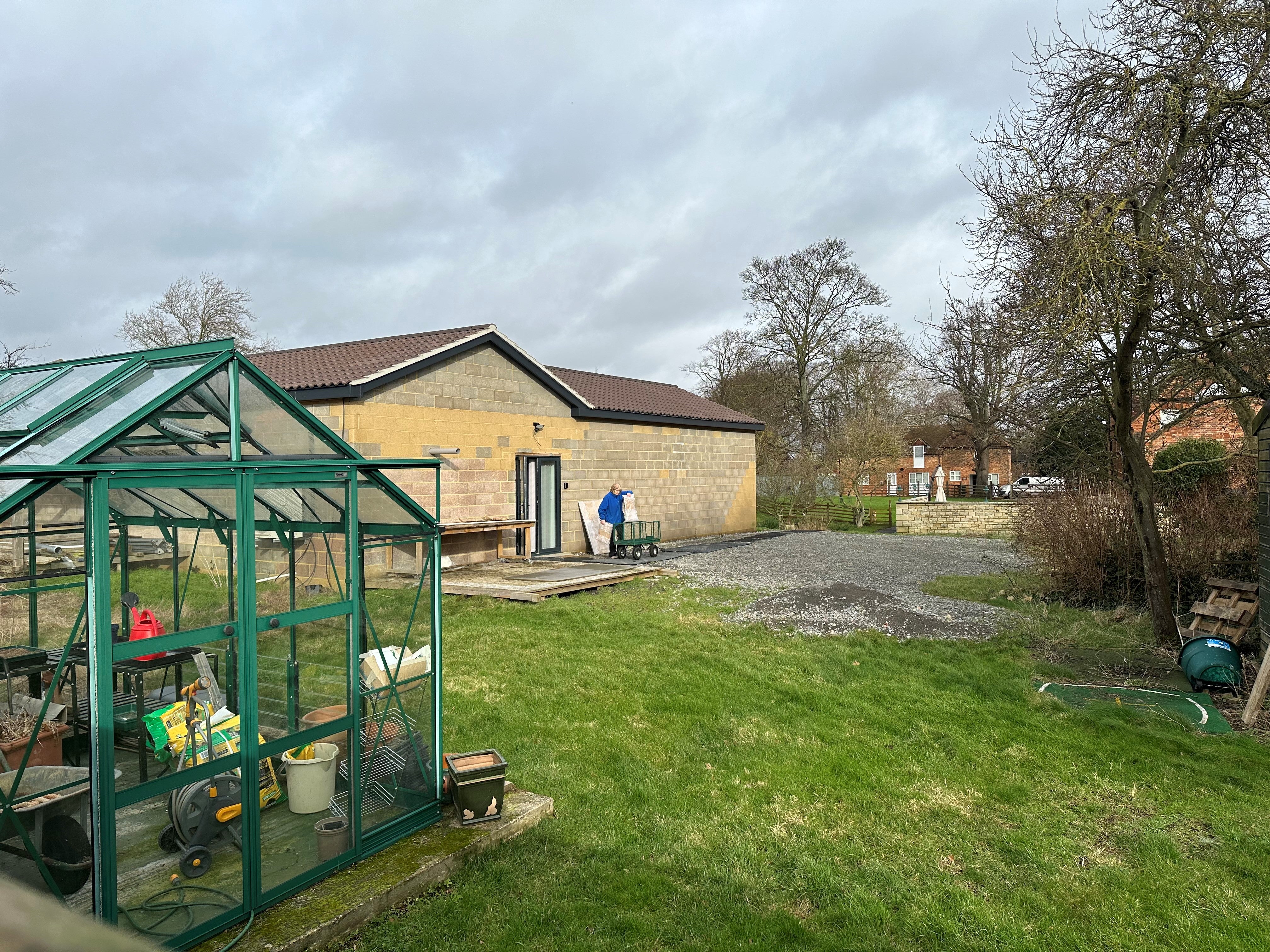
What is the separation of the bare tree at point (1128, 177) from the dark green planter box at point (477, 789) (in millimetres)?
6216

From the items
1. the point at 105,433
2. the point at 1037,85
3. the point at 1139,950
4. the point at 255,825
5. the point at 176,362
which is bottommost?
the point at 1139,950

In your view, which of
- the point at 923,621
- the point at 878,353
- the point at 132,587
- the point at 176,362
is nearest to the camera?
the point at 176,362

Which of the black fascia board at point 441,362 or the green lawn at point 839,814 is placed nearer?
the green lawn at point 839,814

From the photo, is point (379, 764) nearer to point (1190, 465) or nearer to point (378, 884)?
point (378, 884)

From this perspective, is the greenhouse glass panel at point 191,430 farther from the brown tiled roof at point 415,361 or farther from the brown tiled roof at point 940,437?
the brown tiled roof at point 940,437

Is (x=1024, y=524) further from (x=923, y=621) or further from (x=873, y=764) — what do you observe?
(x=873, y=764)

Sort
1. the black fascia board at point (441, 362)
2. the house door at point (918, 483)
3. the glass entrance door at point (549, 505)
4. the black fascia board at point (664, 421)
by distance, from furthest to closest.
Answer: the house door at point (918, 483) < the black fascia board at point (664, 421) < the glass entrance door at point (549, 505) < the black fascia board at point (441, 362)

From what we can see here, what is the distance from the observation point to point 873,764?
6.21m

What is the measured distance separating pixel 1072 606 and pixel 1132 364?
4947 mm

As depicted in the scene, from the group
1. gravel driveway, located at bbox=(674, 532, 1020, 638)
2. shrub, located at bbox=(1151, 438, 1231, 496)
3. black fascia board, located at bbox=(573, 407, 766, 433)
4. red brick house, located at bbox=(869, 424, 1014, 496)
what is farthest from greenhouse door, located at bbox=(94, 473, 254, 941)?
red brick house, located at bbox=(869, 424, 1014, 496)

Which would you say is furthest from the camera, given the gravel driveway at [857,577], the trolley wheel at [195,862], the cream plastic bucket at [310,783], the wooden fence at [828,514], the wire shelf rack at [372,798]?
the wooden fence at [828,514]

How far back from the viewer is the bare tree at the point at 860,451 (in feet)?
97.6

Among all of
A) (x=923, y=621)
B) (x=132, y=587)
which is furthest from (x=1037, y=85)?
(x=132, y=587)

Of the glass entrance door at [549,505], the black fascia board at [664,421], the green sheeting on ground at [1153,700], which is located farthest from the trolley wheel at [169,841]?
the black fascia board at [664,421]
